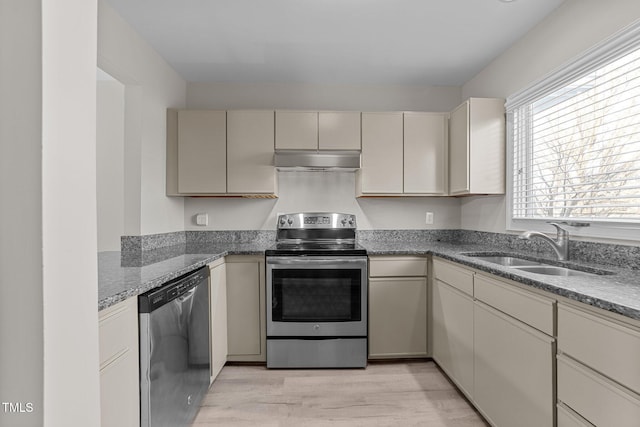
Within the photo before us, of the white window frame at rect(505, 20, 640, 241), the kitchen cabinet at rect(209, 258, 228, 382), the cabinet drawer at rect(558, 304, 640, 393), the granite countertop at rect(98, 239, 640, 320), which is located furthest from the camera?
the kitchen cabinet at rect(209, 258, 228, 382)

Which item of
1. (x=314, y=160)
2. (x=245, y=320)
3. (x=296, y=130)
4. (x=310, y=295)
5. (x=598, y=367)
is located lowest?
(x=245, y=320)

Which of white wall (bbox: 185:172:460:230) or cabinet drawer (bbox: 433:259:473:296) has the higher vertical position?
white wall (bbox: 185:172:460:230)

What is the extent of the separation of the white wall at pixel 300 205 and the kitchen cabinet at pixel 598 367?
204cm

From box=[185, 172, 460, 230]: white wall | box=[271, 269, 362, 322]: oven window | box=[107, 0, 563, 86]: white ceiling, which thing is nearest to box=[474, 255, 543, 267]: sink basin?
box=[185, 172, 460, 230]: white wall

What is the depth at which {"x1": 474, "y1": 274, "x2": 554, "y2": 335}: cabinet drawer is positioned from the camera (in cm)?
135

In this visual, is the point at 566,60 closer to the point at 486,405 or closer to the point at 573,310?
the point at 573,310

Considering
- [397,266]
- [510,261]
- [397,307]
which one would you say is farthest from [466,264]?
[397,307]

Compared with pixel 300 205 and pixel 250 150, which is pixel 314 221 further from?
pixel 250 150

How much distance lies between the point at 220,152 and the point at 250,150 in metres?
0.26

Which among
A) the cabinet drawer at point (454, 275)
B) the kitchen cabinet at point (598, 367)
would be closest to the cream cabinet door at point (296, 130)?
the cabinet drawer at point (454, 275)

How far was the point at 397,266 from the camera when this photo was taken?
2.62 m

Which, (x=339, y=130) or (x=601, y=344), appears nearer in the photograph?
(x=601, y=344)

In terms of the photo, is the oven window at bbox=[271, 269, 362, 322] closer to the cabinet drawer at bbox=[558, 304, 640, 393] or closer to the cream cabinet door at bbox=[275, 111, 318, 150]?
the cream cabinet door at bbox=[275, 111, 318, 150]

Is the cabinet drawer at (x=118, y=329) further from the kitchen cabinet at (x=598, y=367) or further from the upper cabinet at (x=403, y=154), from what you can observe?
the upper cabinet at (x=403, y=154)
